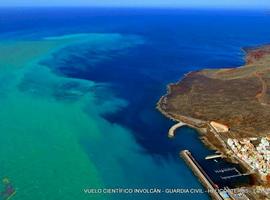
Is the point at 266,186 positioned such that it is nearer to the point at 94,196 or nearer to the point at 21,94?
the point at 94,196

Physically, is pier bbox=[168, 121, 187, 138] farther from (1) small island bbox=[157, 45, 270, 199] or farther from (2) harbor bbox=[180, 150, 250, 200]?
(2) harbor bbox=[180, 150, 250, 200]

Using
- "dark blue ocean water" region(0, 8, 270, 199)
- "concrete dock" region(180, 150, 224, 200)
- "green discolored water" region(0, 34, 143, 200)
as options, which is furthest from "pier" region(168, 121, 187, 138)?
"green discolored water" region(0, 34, 143, 200)

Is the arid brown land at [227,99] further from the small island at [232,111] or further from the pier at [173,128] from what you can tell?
the pier at [173,128]

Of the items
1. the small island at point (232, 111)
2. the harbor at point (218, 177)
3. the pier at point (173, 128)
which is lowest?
the harbor at point (218, 177)

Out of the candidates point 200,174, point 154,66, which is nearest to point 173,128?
point 200,174

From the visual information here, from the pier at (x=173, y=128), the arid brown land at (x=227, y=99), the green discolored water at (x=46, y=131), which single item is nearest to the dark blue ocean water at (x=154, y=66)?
the pier at (x=173, y=128)

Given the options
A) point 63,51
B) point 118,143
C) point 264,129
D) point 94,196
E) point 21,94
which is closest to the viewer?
point 94,196

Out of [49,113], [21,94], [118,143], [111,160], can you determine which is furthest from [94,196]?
[21,94]

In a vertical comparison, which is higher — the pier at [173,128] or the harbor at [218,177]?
the pier at [173,128]
